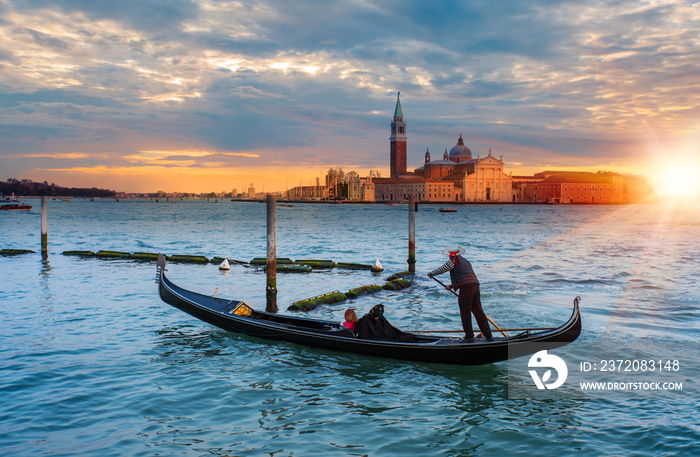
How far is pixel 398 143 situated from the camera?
599 ft

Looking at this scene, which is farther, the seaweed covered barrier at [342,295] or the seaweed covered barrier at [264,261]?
the seaweed covered barrier at [264,261]

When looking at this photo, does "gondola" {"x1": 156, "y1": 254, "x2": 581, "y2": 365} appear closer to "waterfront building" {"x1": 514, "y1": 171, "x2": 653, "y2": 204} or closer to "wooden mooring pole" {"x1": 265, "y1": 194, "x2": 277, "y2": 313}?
"wooden mooring pole" {"x1": 265, "y1": 194, "x2": 277, "y2": 313}

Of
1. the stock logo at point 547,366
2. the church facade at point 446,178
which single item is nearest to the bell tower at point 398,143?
the church facade at point 446,178

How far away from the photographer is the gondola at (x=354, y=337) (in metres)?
8.71

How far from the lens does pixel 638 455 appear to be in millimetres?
6402

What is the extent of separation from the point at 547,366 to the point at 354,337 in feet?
11.6

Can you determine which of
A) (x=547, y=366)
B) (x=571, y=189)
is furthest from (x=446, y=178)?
(x=547, y=366)

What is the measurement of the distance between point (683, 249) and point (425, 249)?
17.2 metres

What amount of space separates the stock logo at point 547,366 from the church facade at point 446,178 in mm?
145240

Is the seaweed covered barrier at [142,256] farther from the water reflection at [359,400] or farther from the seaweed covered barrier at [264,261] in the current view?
the water reflection at [359,400]

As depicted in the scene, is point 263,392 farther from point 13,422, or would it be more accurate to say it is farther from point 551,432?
point 551,432

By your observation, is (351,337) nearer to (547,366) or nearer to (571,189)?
(547,366)

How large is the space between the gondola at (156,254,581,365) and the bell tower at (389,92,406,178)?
173 metres

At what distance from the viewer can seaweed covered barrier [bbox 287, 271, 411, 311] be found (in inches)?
568
